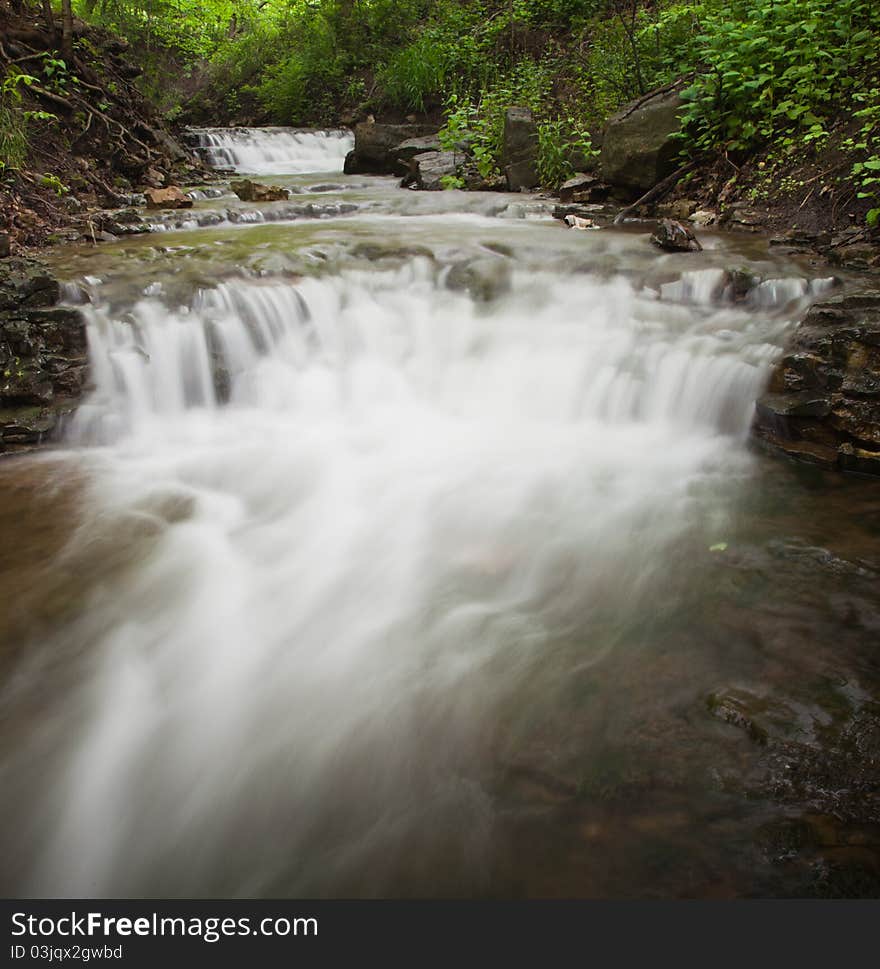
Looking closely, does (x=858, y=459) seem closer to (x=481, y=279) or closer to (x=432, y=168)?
(x=481, y=279)

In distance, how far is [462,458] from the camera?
4043 millimetres

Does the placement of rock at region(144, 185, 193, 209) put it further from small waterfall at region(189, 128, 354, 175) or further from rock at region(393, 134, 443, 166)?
small waterfall at region(189, 128, 354, 175)

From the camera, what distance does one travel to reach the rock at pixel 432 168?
9.91 meters

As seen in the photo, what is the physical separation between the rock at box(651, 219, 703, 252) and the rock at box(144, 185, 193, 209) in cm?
584

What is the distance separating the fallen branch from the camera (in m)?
7.25

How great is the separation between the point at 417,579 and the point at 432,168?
9.03 metres

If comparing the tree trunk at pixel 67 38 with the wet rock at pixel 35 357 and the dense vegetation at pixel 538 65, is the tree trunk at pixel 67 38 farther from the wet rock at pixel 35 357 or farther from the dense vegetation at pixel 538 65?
the wet rock at pixel 35 357

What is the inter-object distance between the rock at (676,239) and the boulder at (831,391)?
2.05 m

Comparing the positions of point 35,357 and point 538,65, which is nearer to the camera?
point 35,357

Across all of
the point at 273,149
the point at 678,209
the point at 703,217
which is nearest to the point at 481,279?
the point at 703,217

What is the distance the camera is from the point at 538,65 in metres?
11.7

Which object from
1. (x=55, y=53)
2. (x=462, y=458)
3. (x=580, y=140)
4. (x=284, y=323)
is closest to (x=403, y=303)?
(x=284, y=323)

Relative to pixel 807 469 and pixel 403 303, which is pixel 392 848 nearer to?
pixel 807 469

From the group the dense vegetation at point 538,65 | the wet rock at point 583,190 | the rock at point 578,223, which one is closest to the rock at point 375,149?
the dense vegetation at point 538,65
